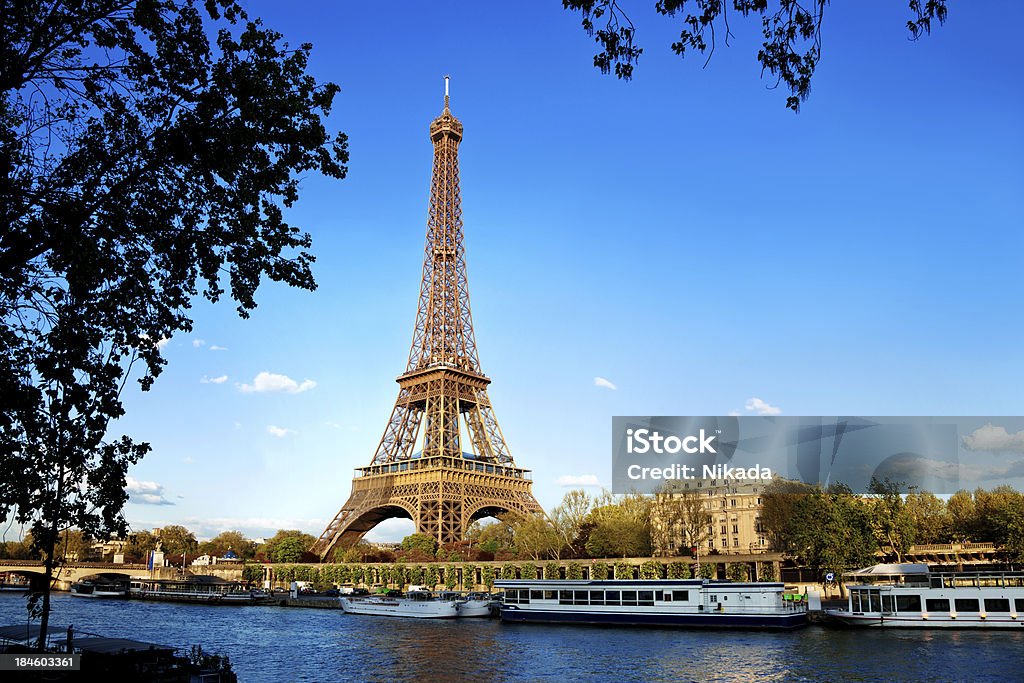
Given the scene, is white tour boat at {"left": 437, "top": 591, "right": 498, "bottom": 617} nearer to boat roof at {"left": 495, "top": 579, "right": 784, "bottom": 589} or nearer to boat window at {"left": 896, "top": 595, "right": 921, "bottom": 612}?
boat roof at {"left": 495, "top": 579, "right": 784, "bottom": 589}

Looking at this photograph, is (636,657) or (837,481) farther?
(837,481)

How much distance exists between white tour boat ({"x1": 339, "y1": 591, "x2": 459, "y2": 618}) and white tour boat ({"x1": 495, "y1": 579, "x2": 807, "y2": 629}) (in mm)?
6099

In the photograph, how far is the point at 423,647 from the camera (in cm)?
4869

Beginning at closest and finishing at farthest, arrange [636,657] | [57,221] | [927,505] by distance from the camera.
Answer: [57,221] → [636,657] → [927,505]

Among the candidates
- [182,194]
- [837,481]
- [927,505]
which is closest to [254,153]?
[182,194]

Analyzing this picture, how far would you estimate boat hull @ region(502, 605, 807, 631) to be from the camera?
56.7m

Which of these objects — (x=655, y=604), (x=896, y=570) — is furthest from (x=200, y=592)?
(x=896, y=570)

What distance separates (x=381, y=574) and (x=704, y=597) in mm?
58319

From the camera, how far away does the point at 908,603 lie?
5566 centimetres

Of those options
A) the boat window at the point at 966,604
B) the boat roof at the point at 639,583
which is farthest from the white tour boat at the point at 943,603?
the boat roof at the point at 639,583

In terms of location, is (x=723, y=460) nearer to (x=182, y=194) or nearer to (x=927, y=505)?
(x=927, y=505)

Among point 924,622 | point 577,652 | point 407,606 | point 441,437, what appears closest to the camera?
point 577,652

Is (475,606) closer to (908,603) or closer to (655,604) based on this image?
(655,604)

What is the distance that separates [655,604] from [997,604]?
72.0 ft
